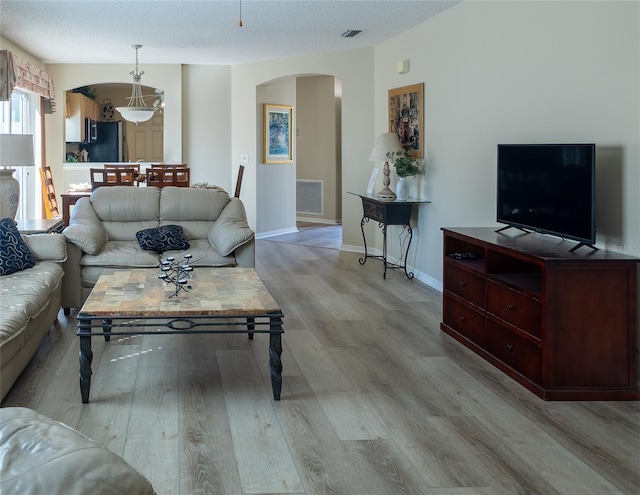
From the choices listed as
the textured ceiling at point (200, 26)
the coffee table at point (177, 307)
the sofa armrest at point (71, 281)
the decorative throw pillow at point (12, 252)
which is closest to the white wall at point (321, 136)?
the textured ceiling at point (200, 26)

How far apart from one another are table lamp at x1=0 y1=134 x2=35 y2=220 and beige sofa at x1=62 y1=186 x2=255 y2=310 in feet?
1.67

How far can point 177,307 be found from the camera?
3482mm

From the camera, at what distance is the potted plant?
22.3ft

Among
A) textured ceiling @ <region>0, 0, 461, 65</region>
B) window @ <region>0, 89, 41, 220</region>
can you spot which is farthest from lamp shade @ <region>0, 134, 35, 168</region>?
window @ <region>0, 89, 41, 220</region>

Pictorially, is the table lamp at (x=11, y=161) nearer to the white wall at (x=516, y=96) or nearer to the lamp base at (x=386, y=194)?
the lamp base at (x=386, y=194)

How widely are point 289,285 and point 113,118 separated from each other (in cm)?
802

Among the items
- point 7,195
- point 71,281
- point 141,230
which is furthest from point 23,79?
point 71,281

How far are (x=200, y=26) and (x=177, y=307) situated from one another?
14.9 feet

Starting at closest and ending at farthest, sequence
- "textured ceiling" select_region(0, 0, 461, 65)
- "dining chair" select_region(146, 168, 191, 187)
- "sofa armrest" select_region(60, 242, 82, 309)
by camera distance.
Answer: "sofa armrest" select_region(60, 242, 82, 309)
"textured ceiling" select_region(0, 0, 461, 65)
"dining chair" select_region(146, 168, 191, 187)

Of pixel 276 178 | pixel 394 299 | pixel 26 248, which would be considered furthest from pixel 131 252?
pixel 276 178

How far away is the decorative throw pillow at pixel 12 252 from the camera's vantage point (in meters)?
4.51

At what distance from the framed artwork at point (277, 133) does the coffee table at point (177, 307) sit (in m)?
6.13

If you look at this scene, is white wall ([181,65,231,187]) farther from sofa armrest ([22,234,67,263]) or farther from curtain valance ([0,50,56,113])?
sofa armrest ([22,234,67,263])

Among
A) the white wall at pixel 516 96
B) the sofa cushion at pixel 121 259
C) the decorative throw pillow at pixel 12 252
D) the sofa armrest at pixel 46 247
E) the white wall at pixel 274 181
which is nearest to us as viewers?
the white wall at pixel 516 96
